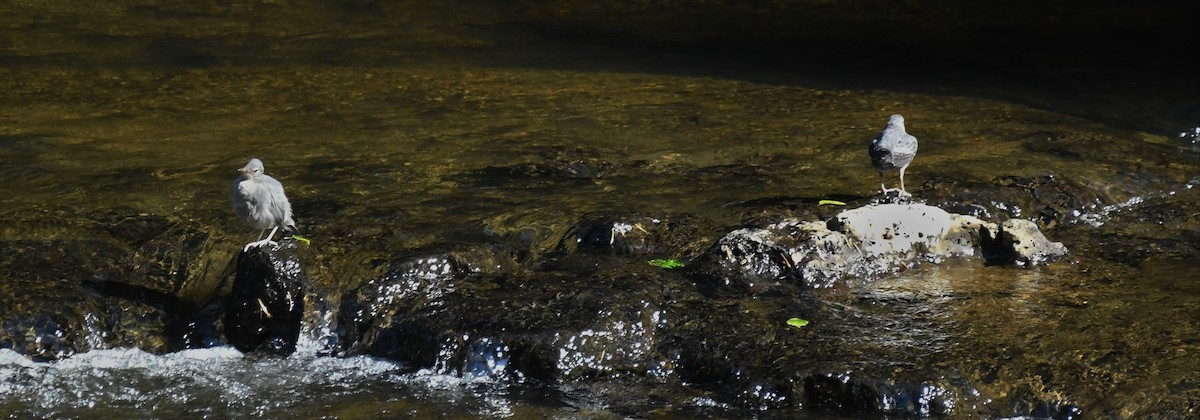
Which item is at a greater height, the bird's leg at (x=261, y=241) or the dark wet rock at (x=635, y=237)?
the bird's leg at (x=261, y=241)

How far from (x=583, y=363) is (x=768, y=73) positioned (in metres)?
6.67

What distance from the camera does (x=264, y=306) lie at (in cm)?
631

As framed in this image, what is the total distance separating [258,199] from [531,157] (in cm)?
288

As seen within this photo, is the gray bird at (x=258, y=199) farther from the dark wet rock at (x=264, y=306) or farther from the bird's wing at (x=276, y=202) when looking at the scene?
the dark wet rock at (x=264, y=306)

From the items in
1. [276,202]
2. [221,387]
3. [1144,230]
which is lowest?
[221,387]

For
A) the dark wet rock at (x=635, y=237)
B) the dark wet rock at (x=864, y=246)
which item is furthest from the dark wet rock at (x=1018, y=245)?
the dark wet rock at (x=635, y=237)

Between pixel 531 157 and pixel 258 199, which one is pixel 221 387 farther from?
pixel 531 157

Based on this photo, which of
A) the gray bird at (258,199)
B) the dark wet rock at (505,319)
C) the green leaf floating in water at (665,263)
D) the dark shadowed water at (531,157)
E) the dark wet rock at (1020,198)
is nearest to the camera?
the dark shadowed water at (531,157)

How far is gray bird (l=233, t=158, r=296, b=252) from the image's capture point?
6078 mm

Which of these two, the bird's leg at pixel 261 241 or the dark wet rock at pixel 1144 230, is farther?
the dark wet rock at pixel 1144 230

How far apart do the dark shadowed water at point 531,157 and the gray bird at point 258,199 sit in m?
0.41

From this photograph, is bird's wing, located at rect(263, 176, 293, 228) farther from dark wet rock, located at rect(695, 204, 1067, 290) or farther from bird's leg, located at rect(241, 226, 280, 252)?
dark wet rock, located at rect(695, 204, 1067, 290)

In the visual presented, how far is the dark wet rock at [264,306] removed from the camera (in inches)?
247

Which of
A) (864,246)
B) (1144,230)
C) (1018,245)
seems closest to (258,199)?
(864,246)
